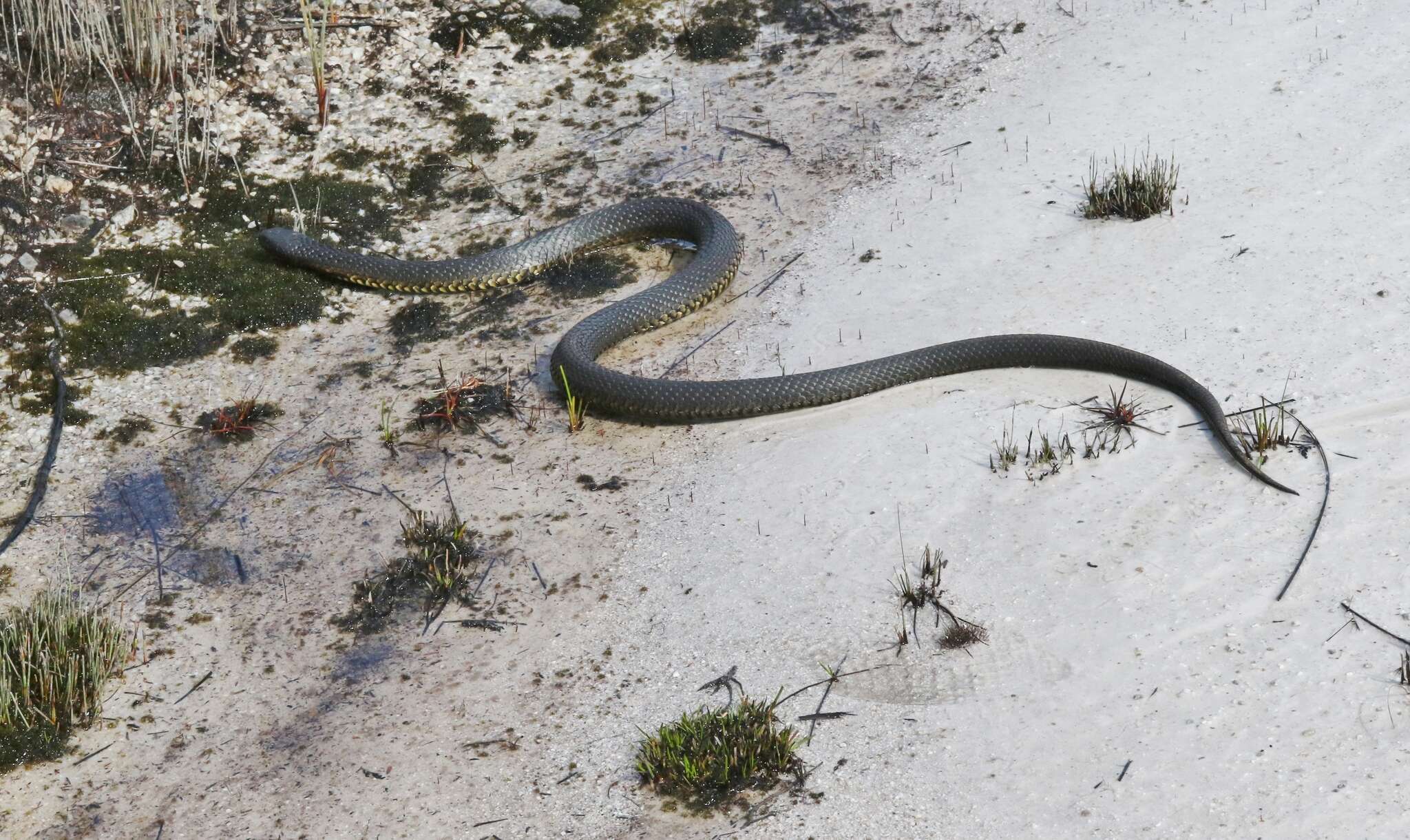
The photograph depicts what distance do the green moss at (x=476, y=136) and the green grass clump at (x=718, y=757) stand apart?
330 inches

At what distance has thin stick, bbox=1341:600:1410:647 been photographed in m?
5.62

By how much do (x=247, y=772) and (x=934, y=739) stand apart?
140 inches

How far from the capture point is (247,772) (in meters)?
6.11

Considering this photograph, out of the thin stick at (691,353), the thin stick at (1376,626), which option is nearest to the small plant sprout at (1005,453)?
the thin stick at (1376,626)

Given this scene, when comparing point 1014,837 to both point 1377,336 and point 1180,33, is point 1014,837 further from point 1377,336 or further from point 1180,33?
point 1180,33

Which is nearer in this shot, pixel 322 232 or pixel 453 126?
pixel 322 232

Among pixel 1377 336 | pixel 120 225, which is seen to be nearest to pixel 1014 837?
pixel 1377 336

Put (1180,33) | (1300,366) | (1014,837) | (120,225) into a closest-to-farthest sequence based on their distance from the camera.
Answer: (1014,837), (1300,366), (120,225), (1180,33)

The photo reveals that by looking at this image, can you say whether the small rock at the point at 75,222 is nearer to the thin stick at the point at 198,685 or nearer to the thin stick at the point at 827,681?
the thin stick at the point at 198,685

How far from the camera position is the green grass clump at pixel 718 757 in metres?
5.60

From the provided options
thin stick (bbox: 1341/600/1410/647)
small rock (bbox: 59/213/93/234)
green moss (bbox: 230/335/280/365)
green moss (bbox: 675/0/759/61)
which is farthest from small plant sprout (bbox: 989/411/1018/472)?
small rock (bbox: 59/213/93/234)

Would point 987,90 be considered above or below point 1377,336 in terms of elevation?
above

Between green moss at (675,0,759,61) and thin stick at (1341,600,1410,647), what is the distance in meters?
9.73

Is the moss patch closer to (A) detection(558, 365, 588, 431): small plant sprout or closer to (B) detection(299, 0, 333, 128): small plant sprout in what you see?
(B) detection(299, 0, 333, 128): small plant sprout
